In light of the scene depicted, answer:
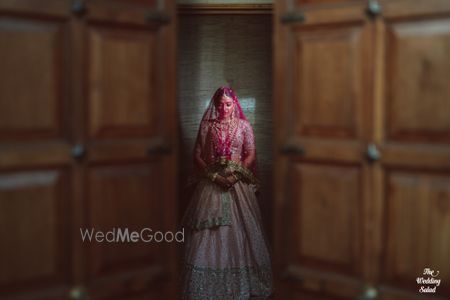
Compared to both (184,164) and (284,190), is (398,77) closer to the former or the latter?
(284,190)

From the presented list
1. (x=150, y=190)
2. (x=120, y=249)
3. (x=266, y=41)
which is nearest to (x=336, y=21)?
(x=150, y=190)

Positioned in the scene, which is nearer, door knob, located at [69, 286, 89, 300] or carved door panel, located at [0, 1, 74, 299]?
carved door panel, located at [0, 1, 74, 299]

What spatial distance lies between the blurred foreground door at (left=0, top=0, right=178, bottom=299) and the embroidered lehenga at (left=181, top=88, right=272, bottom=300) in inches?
51.4

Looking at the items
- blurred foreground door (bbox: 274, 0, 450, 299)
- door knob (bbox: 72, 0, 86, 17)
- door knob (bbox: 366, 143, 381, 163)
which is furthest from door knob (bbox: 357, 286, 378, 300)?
door knob (bbox: 72, 0, 86, 17)

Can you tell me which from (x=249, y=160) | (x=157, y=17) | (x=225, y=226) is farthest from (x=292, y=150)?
(x=249, y=160)

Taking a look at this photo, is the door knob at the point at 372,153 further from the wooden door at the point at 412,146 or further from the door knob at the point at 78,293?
the door knob at the point at 78,293

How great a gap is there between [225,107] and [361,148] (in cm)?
183

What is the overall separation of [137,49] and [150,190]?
49 cm

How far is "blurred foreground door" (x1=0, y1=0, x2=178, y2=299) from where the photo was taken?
69.1 inches

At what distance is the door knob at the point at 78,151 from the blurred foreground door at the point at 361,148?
2.24 feet

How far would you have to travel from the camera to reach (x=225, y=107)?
3.67m

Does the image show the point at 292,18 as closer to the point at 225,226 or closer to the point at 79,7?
the point at 79,7

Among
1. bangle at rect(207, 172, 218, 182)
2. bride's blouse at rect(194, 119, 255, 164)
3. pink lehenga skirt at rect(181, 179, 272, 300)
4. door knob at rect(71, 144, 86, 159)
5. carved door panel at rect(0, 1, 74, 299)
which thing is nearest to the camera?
carved door panel at rect(0, 1, 74, 299)

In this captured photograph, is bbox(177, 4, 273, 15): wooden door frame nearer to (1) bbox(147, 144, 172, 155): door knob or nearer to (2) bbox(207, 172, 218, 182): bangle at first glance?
(2) bbox(207, 172, 218, 182): bangle
